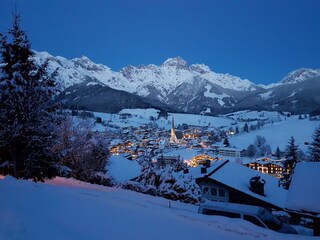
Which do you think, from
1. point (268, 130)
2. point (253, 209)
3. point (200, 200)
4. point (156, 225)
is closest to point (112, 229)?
point (156, 225)

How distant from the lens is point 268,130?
194m

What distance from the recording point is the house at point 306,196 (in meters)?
11.5

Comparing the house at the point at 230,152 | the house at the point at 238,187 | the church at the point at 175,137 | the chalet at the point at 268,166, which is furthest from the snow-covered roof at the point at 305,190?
the church at the point at 175,137

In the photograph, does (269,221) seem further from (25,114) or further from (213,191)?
(213,191)

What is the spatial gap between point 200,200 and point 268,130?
19012 centimetres

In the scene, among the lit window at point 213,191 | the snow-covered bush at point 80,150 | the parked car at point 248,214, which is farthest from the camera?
the lit window at point 213,191

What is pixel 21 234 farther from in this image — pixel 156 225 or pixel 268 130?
pixel 268 130

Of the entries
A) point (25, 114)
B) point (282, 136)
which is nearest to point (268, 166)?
point (25, 114)

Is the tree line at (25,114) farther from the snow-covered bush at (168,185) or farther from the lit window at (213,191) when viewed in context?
the lit window at (213,191)

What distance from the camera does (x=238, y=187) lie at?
28.5 metres

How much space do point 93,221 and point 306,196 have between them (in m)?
9.30

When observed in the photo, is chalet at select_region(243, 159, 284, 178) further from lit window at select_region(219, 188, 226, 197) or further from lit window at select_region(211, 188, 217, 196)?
lit window at select_region(219, 188, 226, 197)

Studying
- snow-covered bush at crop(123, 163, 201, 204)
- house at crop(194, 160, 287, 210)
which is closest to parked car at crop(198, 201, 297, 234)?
snow-covered bush at crop(123, 163, 201, 204)

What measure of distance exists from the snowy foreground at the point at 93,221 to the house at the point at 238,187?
19387 millimetres
